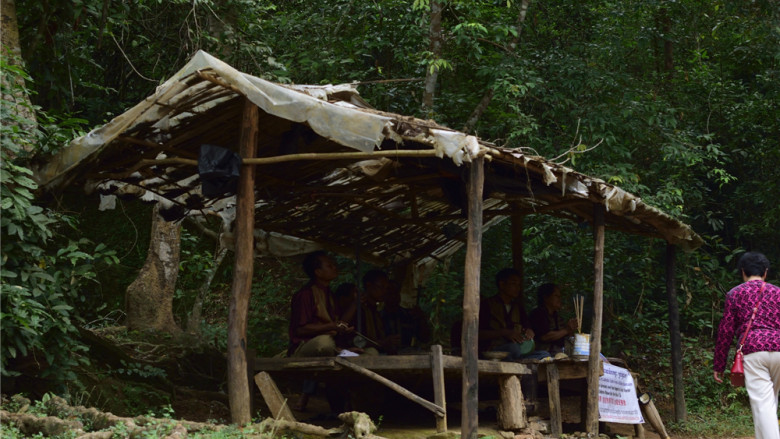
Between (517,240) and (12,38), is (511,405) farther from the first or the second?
(12,38)

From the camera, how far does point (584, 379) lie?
925 cm

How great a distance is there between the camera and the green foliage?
6.06 metres

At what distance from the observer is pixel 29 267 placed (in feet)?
20.9

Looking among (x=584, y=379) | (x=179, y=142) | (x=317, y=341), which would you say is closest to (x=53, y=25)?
(x=179, y=142)

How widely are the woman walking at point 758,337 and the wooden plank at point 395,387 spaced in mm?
2382

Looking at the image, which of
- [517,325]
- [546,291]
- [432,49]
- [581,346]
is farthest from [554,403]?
[432,49]

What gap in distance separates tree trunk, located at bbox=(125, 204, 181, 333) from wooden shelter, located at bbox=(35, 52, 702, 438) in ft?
6.94

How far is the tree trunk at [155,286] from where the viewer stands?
11.5 metres

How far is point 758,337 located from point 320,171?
419 cm

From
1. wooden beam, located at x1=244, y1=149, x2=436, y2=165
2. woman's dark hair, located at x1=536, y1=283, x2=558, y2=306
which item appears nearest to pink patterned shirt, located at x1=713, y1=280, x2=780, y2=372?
woman's dark hair, located at x1=536, y1=283, x2=558, y2=306

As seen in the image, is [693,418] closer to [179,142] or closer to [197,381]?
[197,381]

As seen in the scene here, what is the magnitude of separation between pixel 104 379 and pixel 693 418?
24.6ft

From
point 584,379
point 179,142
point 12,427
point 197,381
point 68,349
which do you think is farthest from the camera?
point 197,381

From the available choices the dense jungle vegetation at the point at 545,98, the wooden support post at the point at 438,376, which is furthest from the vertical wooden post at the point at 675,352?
the wooden support post at the point at 438,376
